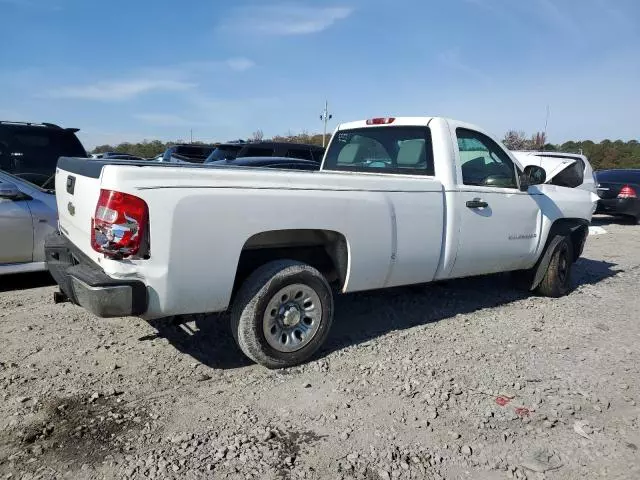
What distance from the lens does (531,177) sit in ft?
17.6

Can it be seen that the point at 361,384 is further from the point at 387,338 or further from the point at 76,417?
the point at 76,417

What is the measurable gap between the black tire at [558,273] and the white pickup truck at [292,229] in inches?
13.9

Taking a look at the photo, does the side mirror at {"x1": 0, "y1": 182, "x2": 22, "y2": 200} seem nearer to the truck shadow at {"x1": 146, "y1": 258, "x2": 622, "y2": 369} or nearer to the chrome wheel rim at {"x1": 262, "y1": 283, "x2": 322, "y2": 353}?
the truck shadow at {"x1": 146, "y1": 258, "x2": 622, "y2": 369}

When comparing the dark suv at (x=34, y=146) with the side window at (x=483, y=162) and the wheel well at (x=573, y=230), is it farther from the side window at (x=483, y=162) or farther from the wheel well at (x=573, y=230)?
the wheel well at (x=573, y=230)

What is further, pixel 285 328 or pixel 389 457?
pixel 285 328

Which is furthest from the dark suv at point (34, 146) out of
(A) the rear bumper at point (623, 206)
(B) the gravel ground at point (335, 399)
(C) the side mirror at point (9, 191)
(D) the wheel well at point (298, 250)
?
(A) the rear bumper at point (623, 206)

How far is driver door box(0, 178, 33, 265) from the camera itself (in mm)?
5418

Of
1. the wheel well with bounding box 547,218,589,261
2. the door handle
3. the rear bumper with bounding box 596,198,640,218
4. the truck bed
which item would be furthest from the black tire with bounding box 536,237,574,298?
the rear bumper with bounding box 596,198,640,218

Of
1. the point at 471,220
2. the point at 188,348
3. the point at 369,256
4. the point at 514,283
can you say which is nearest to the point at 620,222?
the point at 514,283

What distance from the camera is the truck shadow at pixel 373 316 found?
4.03 m

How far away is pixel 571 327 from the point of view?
4961 mm

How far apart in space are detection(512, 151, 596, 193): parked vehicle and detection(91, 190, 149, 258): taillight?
198 inches

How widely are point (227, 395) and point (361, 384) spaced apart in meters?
0.93

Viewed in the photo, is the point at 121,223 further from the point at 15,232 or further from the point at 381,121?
the point at 15,232
